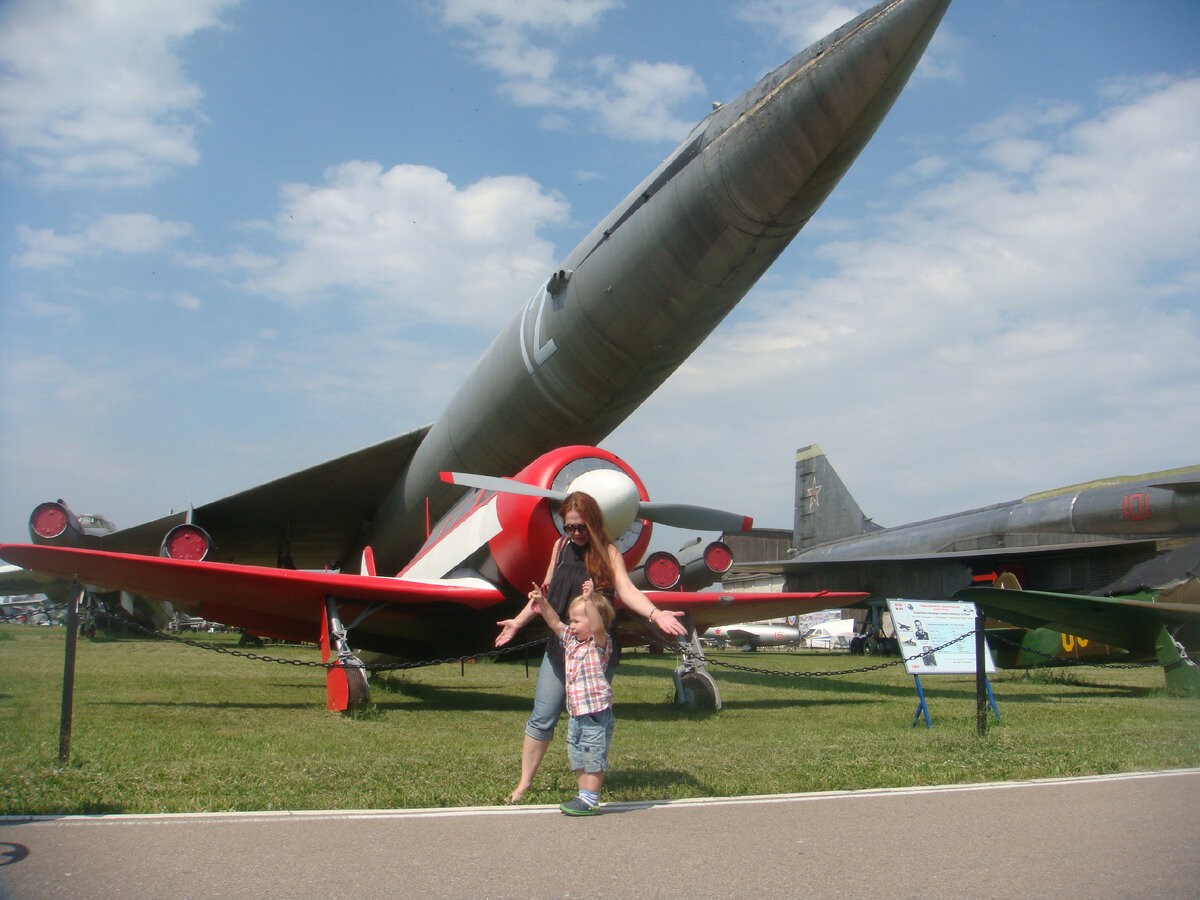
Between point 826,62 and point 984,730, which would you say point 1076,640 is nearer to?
point 984,730

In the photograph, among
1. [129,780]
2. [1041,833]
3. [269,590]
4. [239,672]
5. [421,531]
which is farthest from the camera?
[239,672]

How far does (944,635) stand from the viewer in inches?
328

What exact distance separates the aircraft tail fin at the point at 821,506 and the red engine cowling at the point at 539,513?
2596 centimetres

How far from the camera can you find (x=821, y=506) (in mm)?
33375

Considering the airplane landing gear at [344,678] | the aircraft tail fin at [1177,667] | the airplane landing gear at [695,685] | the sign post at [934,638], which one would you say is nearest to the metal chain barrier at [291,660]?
the airplane landing gear at [344,678]

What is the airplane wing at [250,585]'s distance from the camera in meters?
7.48

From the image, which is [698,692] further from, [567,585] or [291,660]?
[567,585]

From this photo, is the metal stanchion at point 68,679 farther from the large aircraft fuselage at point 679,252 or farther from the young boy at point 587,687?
the large aircraft fuselage at point 679,252

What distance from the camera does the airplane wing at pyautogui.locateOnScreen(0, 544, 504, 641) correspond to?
7480 millimetres

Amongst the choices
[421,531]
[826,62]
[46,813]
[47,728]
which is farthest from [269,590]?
[826,62]

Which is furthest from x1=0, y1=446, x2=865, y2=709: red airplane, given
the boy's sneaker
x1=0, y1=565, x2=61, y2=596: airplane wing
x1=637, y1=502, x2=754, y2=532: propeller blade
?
x1=0, y1=565, x2=61, y2=596: airplane wing

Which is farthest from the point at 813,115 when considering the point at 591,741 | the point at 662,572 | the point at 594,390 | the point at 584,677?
the point at 662,572

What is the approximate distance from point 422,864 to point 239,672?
38.7 ft

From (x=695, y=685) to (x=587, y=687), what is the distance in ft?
16.1
